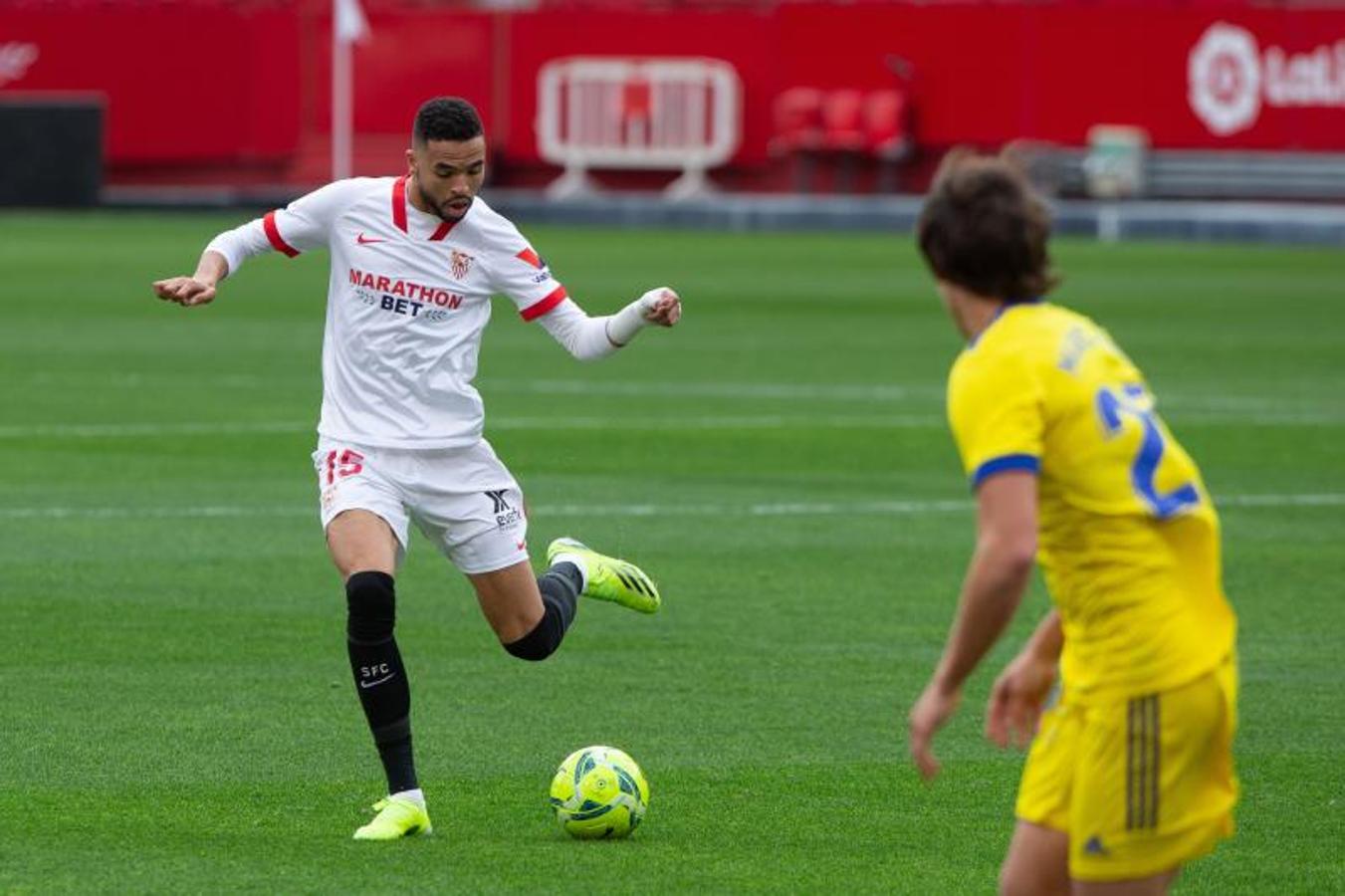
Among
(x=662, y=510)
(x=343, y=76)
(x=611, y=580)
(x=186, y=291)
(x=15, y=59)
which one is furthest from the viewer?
(x=15, y=59)

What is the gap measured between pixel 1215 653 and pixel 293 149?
4312 centimetres

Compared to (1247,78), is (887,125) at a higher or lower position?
lower

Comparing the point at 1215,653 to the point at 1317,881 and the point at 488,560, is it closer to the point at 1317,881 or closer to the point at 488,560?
the point at 1317,881

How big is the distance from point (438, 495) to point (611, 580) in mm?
1473

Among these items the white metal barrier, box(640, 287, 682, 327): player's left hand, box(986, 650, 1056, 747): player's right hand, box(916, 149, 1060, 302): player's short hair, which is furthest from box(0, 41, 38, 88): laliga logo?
box(916, 149, 1060, 302): player's short hair

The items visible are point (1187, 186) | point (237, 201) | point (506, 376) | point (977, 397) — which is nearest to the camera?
point (977, 397)

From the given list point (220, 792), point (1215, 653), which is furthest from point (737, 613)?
point (1215, 653)

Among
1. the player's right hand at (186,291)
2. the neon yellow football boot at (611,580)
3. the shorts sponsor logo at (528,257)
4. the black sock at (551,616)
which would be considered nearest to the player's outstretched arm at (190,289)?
the player's right hand at (186,291)

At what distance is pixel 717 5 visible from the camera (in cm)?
4656

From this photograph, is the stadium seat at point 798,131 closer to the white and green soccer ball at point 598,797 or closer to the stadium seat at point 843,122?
the stadium seat at point 843,122

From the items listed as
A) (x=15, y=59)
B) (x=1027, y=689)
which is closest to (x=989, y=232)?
(x=1027, y=689)

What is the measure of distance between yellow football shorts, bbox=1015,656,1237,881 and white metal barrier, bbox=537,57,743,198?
39607 millimetres

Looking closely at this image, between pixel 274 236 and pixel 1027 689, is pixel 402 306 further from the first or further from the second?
pixel 1027 689

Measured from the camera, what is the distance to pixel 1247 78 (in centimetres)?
4078
